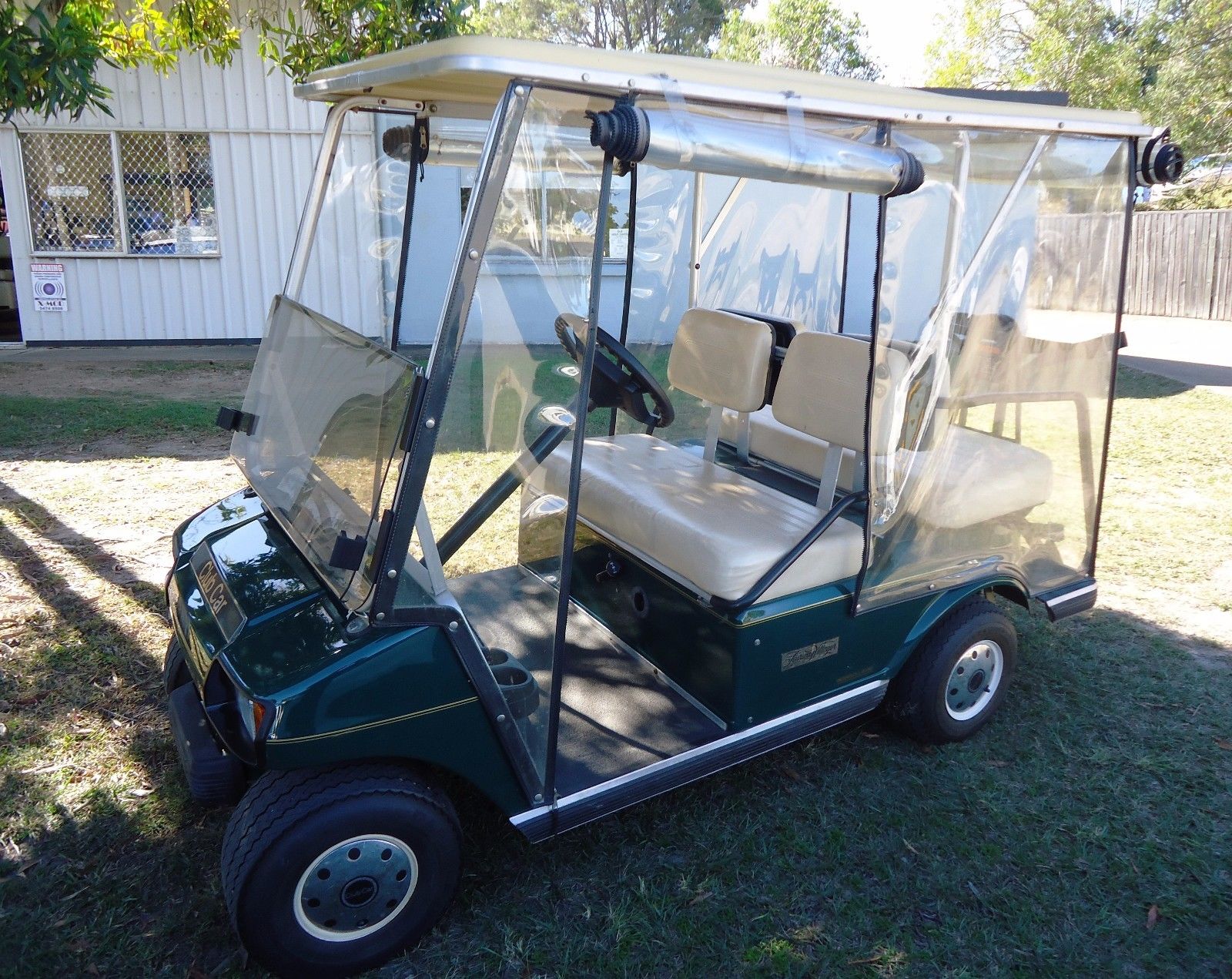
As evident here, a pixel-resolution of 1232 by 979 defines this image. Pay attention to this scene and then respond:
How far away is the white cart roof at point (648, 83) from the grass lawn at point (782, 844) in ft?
6.21

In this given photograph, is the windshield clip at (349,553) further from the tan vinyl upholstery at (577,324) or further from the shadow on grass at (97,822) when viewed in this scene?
the shadow on grass at (97,822)

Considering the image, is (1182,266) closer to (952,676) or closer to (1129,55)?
(1129,55)

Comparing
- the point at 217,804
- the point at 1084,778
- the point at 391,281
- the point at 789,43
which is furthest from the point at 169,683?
the point at 789,43

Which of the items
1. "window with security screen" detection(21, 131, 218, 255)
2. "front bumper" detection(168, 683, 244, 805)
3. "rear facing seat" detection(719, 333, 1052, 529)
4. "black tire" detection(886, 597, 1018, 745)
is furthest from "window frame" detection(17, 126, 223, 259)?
"black tire" detection(886, 597, 1018, 745)

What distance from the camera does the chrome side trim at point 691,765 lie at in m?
2.23

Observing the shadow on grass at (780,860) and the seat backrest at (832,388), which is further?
the seat backrest at (832,388)

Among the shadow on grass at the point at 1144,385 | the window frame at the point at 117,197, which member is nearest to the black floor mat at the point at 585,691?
the shadow on grass at the point at 1144,385

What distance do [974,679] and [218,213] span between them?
361 inches

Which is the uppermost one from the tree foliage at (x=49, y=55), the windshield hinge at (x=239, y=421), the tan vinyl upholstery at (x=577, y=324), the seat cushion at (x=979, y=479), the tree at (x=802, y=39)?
the tree at (x=802, y=39)

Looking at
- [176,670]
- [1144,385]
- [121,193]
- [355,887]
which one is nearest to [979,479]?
[355,887]

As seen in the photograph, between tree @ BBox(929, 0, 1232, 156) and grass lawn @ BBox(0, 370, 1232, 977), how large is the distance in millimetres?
18079

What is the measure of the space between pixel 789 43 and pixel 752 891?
30672 millimetres

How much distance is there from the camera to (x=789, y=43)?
2884 cm

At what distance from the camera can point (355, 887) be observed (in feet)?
6.71
